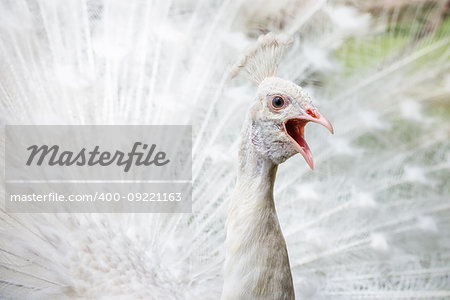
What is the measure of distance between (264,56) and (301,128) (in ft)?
0.55

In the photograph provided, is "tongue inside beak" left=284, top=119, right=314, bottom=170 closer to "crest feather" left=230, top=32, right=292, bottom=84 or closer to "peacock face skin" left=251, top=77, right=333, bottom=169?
"peacock face skin" left=251, top=77, right=333, bottom=169

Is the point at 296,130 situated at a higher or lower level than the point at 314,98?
lower

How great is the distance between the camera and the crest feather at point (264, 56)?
1.15 m

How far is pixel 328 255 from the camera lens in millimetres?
1679

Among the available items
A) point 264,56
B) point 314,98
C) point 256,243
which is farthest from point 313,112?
point 314,98

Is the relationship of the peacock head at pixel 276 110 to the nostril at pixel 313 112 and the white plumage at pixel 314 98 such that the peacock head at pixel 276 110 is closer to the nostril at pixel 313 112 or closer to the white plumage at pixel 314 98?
the nostril at pixel 313 112

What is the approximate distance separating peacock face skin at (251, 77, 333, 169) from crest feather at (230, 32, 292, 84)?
0.04 m

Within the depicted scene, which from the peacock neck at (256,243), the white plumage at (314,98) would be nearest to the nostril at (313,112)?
the peacock neck at (256,243)

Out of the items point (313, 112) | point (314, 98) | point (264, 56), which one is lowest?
point (313, 112)

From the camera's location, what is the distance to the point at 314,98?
1.73 m

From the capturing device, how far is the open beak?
1.05 meters

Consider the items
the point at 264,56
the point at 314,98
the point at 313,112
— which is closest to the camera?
the point at 313,112

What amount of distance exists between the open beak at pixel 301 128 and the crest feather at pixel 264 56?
0.12 m

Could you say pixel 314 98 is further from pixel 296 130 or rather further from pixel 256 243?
pixel 256 243
